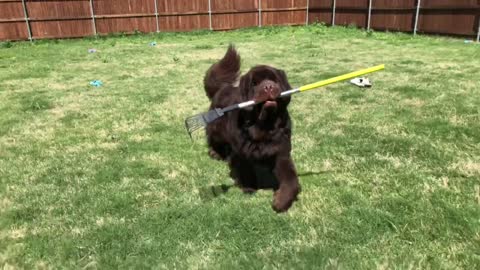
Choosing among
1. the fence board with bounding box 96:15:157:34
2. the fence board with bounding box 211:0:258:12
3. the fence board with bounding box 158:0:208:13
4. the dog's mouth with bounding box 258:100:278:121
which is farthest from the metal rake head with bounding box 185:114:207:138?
the fence board with bounding box 211:0:258:12

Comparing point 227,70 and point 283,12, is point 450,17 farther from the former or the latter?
Answer: point 227,70

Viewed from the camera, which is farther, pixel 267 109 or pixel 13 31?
pixel 13 31

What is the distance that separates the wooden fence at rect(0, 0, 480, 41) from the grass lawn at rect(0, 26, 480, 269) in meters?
8.28

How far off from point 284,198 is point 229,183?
0.76 meters

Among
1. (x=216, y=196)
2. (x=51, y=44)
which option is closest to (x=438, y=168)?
(x=216, y=196)

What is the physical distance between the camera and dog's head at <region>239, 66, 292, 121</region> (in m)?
3.25

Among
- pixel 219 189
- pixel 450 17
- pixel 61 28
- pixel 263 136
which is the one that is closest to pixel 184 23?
pixel 61 28

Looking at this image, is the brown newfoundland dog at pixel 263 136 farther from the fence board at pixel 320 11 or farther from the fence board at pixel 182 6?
the fence board at pixel 320 11

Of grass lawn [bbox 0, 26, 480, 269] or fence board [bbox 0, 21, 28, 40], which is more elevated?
fence board [bbox 0, 21, 28, 40]

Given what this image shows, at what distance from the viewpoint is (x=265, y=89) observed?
10.7 feet

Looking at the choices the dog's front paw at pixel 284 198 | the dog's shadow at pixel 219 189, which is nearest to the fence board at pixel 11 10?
the dog's shadow at pixel 219 189

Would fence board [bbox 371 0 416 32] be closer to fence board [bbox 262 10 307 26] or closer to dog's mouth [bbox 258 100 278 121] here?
fence board [bbox 262 10 307 26]

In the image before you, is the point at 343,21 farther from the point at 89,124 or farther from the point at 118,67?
the point at 89,124

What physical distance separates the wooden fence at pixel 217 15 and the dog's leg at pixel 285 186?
13471 millimetres
